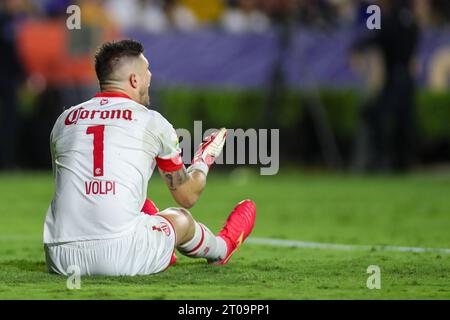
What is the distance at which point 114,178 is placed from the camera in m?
7.26

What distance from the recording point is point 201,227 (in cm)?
781

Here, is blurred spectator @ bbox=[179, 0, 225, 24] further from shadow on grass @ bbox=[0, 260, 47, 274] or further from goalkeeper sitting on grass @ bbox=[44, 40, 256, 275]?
goalkeeper sitting on grass @ bbox=[44, 40, 256, 275]

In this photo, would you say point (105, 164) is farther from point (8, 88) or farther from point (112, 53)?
point (8, 88)

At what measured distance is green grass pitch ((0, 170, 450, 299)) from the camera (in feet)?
22.7

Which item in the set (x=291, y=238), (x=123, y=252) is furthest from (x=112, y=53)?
(x=291, y=238)

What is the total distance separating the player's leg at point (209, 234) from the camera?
762cm

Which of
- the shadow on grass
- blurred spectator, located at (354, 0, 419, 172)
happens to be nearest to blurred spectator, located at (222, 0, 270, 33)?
blurred spectator, located at (354, 0, 419, 172)

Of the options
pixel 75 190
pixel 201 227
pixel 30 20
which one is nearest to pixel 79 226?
pixel 75 190

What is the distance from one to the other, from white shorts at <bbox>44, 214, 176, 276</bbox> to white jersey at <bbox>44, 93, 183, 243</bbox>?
5 cm

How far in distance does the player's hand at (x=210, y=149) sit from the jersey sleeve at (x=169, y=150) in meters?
0.32

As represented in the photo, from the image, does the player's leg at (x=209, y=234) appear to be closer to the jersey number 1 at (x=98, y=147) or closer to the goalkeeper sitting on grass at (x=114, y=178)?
the goalkeeper sitting on grass at (x=114, y=178)

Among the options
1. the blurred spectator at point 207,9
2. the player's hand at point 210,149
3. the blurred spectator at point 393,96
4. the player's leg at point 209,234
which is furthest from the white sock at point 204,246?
the blurred spectator at point 207,9

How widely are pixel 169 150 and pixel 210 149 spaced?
1.64ft
